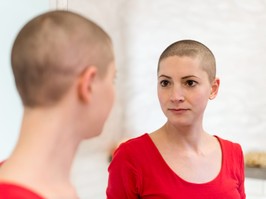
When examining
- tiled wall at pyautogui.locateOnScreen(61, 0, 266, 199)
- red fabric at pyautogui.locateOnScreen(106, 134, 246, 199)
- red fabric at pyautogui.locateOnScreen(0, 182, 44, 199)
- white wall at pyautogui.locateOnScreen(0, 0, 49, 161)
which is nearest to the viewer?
red fabric at pyautogui.locateOnScreen(0, 182, 44, 199)

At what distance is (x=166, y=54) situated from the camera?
1.16m

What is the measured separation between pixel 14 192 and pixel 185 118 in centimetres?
66

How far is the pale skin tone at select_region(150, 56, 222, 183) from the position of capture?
1.12 meters

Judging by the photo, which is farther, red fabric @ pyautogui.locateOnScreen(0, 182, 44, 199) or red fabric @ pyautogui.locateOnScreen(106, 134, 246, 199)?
red fabric @ pyautogui.locateOnScreen(106, 134, 246, 199)

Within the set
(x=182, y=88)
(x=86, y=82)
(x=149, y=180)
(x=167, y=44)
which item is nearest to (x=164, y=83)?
(x=182, y=88)

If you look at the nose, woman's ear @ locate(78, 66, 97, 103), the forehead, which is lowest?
woman's ear @ locate(78, 66, 97, 103)

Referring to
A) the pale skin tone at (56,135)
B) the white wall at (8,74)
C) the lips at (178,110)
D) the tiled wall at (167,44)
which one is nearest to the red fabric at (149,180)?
the lips at (178,110)

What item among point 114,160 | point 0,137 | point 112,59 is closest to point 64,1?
point 0,137

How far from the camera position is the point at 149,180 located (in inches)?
44.1

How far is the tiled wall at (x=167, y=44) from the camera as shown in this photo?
194cm

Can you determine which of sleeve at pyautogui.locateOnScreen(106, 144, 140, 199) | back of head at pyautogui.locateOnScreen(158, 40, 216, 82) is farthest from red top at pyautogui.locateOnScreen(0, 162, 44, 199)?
back of head at pyautogui.locateOnScreen(158, 40, 216, 82)

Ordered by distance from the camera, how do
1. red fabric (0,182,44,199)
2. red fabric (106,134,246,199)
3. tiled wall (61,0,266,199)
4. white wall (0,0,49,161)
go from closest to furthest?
red fabric (0,182,44,199), red fabric (106,134,246,199), white wall (0,0,49,161), tiled wall (61,0,266,199)

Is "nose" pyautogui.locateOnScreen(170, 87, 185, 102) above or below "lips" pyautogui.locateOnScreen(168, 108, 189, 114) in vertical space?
above

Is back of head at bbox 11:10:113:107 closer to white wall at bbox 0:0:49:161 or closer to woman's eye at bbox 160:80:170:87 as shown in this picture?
woman's eye at bbox 160:80:170:87
